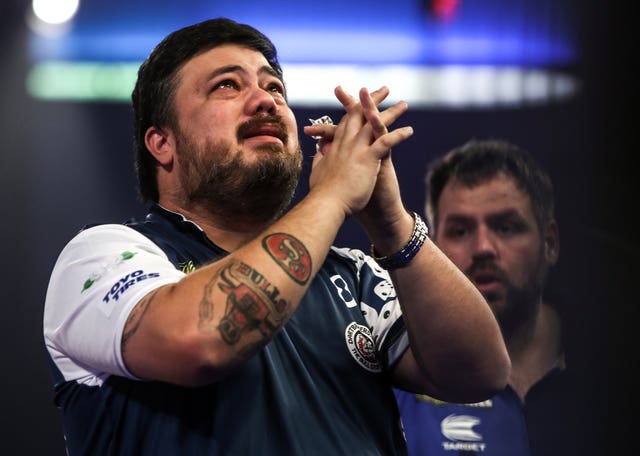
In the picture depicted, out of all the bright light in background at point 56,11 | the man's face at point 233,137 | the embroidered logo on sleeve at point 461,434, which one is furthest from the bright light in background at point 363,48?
the man's face at point 233,137

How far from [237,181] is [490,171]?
5.19 ft

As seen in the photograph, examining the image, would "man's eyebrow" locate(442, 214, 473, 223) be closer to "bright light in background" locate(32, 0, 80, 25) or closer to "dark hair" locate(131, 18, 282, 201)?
"dark hair" locate(131, 18, 282, 201)

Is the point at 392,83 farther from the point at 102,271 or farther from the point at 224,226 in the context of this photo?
the point at 102,271

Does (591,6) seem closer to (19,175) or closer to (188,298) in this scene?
(19,175)

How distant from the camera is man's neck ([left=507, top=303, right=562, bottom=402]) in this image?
3.02 meters

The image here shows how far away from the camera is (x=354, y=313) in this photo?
1817 millimetres

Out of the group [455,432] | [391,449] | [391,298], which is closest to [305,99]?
[455,432]

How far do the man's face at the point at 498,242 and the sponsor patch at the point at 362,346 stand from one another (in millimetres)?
1330

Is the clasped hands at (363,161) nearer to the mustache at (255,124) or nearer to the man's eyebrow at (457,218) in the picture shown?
the mustache at (255,124)

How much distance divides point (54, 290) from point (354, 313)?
0.63 metres

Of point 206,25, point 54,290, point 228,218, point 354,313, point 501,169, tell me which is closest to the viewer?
point 54,290

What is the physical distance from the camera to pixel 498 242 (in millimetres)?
3115

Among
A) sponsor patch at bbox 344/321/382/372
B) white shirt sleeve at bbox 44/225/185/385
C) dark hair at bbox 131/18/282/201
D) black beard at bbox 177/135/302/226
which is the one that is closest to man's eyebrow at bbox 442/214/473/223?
dark hair at bbox 131/18/282/201

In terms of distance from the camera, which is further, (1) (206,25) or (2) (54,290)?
(1) (206,25)
